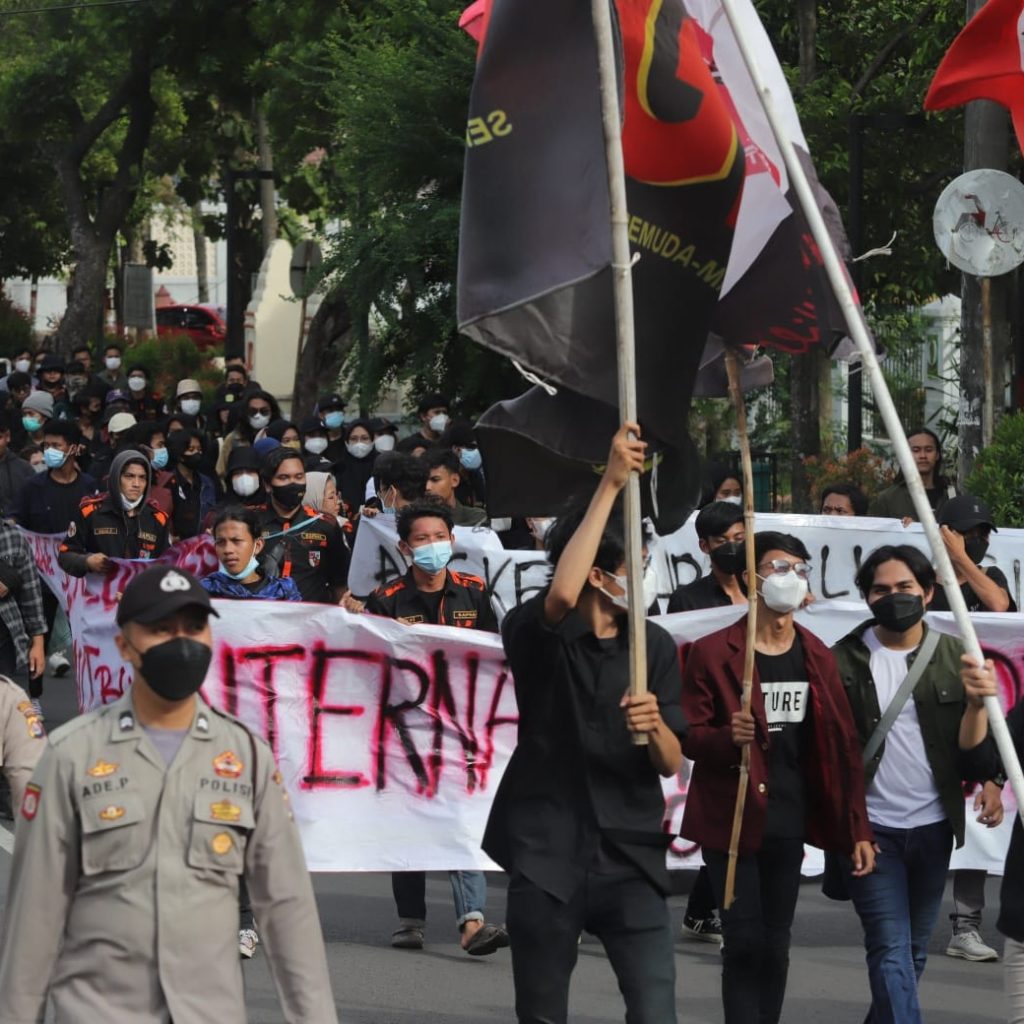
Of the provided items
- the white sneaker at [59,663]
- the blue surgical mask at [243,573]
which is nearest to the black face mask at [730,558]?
the blue surgical mask at [243,573]

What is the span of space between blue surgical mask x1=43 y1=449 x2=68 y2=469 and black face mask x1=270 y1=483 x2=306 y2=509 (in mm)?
3670

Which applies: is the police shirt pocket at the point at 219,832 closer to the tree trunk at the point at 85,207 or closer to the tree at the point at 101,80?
the tree at the point at 101,80

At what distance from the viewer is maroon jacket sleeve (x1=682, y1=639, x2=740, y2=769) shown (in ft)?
19.9

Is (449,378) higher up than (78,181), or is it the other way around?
(78,181)

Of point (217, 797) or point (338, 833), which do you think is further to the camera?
point (338, 833)

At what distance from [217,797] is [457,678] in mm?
3805

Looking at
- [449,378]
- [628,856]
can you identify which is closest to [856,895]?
[628,856]

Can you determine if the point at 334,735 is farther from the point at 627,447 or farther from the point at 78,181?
the point at 78,181

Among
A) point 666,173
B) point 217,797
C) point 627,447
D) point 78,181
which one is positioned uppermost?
point 78,181

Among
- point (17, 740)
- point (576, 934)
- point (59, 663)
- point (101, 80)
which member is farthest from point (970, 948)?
point (101, 80)

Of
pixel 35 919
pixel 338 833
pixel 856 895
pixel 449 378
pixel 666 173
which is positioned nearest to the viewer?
pixel 35 919

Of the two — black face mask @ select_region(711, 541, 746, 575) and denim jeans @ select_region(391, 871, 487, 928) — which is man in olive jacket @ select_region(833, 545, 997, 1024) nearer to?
black face mask @ select_region(711, 541, 746, 575)

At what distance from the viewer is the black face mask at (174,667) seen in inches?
169

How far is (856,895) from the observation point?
6.13m
